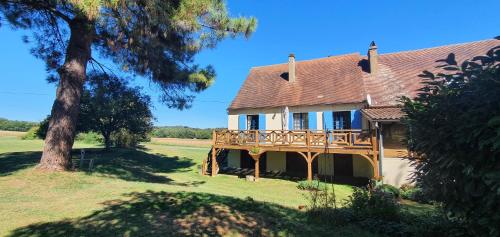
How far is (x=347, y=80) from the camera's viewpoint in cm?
1845

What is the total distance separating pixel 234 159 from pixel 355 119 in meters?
8.88

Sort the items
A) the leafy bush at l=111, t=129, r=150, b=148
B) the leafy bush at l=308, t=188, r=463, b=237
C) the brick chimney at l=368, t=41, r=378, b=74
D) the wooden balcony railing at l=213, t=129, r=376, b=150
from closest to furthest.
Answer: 1. the leafy bush at l=308, t=188, r=463, b=237
2. the wooden balcony railing at l=213, t=129, r=376, b=150
3. the brick chimney at l=368, t=41, r=378, b=74
4. the leafy bush at l=111, t=129, r=150, b=148

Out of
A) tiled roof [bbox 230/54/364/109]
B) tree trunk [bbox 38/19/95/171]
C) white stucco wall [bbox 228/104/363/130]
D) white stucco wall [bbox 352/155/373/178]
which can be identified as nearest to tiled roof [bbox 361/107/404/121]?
white stucco wall [bbox 228/104/363/130]

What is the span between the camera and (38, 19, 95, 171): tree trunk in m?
10.4

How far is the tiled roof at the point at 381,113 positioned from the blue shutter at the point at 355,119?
A: 0.78 meters

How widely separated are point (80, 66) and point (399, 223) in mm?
11150

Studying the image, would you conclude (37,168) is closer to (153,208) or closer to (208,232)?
(153,208)

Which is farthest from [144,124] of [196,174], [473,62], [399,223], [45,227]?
[473,62]

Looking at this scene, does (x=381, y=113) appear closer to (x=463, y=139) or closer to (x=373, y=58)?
(x=373, y=58)

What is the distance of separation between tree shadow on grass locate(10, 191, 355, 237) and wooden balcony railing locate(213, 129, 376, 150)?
7.65m

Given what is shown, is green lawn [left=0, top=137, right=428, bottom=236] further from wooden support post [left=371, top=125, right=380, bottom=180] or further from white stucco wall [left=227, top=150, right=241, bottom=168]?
white stucco wall [left=227, top=150, right=241, bottom=168]

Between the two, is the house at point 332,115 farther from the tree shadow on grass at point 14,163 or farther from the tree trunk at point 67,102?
the tree shadow on grass at point 14,163

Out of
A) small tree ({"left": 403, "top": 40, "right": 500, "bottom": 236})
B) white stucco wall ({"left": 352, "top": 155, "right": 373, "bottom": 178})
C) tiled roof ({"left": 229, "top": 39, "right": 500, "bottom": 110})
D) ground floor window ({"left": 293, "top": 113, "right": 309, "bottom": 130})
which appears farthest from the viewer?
ground floor window ({"left": 293, "top": 113, "right": 309, "bottom": 130})

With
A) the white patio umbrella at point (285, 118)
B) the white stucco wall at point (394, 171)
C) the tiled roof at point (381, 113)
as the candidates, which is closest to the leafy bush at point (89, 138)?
the white patio umbrella at point (285, 118)
